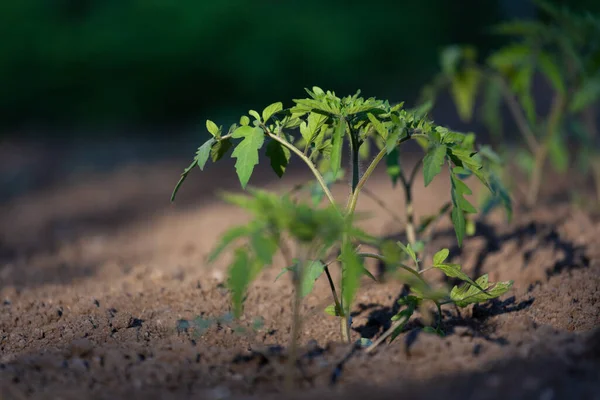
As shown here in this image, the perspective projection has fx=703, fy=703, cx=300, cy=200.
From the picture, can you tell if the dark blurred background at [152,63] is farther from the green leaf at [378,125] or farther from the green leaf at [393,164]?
the green leaf at [378,125]

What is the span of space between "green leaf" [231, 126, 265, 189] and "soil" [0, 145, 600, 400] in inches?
17.5

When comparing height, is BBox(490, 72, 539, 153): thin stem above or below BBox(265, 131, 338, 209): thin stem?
above

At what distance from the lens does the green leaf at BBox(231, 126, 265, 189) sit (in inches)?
79.1

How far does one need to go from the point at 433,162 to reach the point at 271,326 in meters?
0.89

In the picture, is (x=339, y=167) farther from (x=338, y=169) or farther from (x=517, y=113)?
(x=517, y=113)

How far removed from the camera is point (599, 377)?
1.75m

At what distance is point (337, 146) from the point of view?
6.55 feet

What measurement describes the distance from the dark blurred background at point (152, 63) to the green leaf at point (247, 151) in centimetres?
560

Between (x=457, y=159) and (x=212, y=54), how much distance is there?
6.56 meters

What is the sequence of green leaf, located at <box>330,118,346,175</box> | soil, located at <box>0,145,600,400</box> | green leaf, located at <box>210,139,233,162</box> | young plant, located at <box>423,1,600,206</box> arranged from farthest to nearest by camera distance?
young plant, located at <box>423,1,600,206</box> < green leaf, located at <box>210,139,233,162</box> < green leaf, located at <box>330,118,346,175</box> < soil, located at <box>0,145,600,400</box>

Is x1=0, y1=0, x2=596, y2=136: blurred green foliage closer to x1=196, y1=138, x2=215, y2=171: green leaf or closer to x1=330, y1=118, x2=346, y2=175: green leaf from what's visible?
x1=196, y1=138, x2=215, y2=171: green leaf

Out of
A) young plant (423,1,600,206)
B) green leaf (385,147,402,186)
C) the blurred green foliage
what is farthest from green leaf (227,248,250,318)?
the blurred green foliage

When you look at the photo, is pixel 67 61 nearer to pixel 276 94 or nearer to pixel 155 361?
pixel 276 94

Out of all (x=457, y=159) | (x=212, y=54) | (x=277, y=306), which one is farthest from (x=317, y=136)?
(x=212, y=54)
